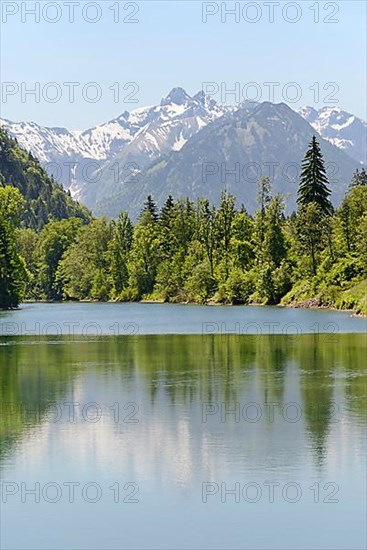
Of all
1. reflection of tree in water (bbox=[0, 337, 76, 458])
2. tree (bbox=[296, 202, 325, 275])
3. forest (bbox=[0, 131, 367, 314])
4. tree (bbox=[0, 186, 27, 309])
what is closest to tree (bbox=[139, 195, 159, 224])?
forest (bbox=[0, 131, 367, 314])

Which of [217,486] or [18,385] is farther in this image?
[18,385]

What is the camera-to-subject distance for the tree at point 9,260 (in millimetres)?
116250

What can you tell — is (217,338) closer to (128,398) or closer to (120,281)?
(128,398)

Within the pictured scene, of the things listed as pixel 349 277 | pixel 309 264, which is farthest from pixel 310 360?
pixel 309 264

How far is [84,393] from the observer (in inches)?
1505

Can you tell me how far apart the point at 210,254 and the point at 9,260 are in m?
35.1

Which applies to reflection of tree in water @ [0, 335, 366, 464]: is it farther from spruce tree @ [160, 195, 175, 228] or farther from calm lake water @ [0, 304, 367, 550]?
spruce tree @ [160, 195, 175, 228]

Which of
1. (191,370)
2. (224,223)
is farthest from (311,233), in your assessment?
(191,370)

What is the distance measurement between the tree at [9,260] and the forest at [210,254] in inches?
5.3

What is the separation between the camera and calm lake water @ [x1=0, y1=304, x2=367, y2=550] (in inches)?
776

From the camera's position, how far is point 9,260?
383 feet

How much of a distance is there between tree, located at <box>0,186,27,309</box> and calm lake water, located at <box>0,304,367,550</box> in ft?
212

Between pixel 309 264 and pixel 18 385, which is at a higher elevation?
pixel 309 264

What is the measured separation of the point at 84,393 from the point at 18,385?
3519mm
